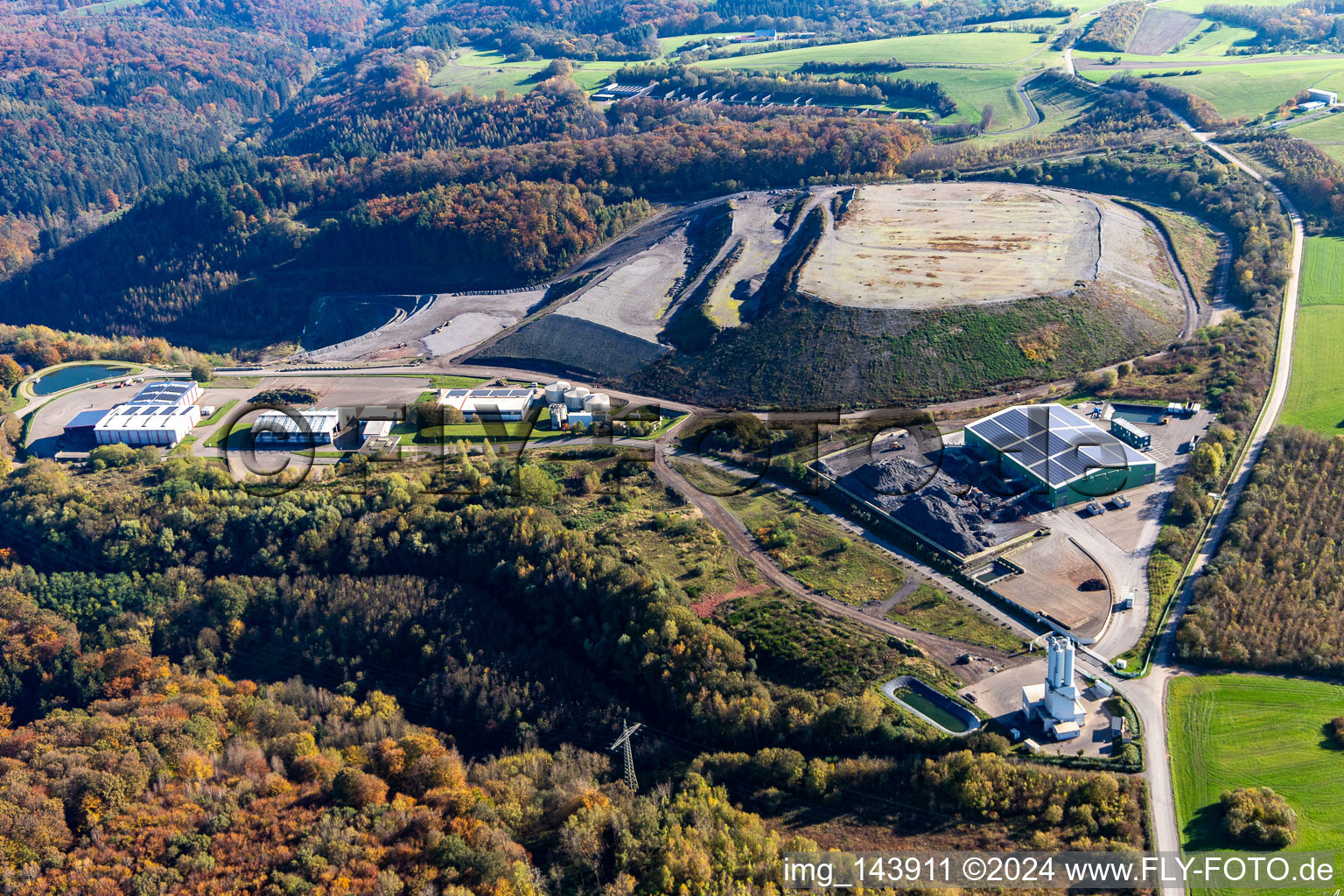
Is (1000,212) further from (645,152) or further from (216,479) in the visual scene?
(216,479)

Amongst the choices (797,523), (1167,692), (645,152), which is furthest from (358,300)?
(1167,692)

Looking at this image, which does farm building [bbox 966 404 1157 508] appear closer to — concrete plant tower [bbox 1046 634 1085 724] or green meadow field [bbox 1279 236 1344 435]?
green meadow field [bbox 1279 236 1344 435]

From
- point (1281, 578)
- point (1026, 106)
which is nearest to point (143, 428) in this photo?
point (1281, 578)

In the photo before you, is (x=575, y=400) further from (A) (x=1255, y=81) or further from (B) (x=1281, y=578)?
(A) (x=1255, y=81)

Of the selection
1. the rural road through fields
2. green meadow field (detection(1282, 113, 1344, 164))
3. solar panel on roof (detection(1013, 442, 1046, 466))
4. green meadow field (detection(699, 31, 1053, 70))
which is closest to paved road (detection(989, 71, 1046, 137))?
green meadow field (detection(699, 31, 1053, 70))

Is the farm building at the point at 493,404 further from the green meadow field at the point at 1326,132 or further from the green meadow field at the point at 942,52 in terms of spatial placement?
the green meadow field at the point at 942,52

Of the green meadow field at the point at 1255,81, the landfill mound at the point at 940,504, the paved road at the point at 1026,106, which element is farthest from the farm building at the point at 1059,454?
the green meadow field at the point at 1255,81
